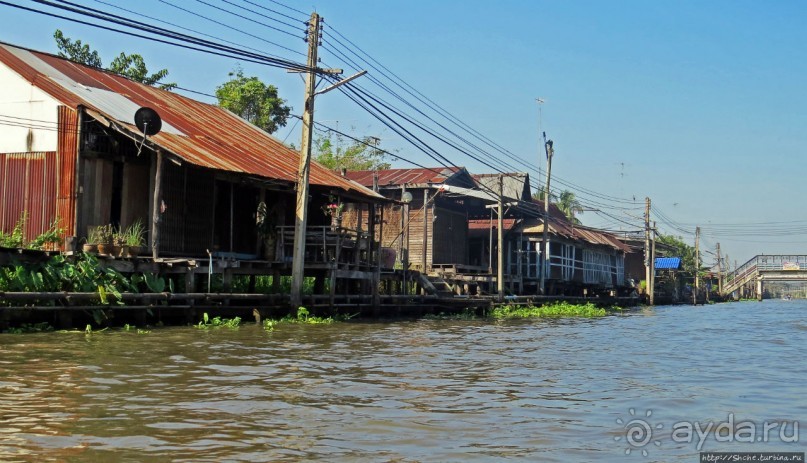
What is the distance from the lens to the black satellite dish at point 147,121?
62.1 ft

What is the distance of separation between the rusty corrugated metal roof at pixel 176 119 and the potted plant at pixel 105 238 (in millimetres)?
2324

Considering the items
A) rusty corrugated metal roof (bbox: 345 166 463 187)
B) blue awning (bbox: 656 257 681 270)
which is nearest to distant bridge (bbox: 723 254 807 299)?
blue awning (bbox: 656 257 681 270)

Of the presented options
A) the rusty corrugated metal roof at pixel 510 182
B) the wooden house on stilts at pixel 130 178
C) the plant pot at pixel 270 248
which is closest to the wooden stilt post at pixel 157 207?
the wooden house on stilts at pixel 130 178

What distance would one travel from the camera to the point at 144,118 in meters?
19.0

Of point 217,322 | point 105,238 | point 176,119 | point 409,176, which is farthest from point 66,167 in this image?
point 409,176

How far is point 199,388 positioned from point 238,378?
102 centimetres

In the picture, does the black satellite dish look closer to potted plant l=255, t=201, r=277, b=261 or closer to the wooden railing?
potted plant l=255, t=201, r=277, b=261

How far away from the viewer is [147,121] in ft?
62.8

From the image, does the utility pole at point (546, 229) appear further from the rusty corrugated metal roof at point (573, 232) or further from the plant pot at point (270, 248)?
the plant pot at point (270, 248)

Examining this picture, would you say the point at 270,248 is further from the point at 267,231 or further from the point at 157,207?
the point at 157,207

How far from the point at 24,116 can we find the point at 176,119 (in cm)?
474

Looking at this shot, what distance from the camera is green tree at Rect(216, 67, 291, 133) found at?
151 ft

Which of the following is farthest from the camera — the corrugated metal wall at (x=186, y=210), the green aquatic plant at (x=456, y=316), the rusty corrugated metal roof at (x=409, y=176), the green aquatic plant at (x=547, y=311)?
the rusty corrugated metal roof at (x=409, y=176)

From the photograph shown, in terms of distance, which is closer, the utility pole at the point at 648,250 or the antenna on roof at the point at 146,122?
the antenna on roof at the point at 146,122
